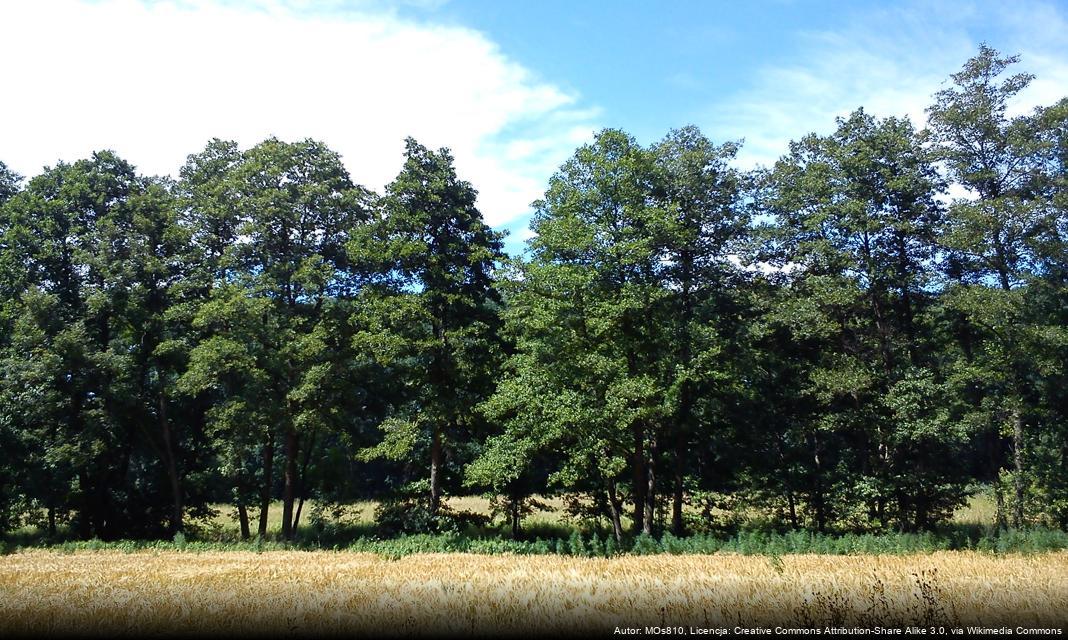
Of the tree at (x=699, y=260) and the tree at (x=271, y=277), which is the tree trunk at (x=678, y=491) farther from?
the tree at (x=271, y=277)

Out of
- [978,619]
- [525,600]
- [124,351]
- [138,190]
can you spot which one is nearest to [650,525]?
[525,600]

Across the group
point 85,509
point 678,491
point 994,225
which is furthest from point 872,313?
point 85,509

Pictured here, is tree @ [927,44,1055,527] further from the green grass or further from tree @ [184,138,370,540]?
tree @ [184,138,370,540]

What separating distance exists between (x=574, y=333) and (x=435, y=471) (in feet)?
29.5

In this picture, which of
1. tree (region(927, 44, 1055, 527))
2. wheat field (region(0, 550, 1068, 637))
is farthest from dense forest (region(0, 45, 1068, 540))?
wheat field (region(0, 550, 1068, 637))

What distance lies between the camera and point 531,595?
11.8 m

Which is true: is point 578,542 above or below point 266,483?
below

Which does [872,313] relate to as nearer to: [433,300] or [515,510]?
[515,510]

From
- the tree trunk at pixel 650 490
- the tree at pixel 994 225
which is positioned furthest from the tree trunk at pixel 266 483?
the tree at pixel 994 225

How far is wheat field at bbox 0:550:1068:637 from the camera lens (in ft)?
31.1

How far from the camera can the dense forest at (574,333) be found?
25062 millimetres

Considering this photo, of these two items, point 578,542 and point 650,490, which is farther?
point 650,490

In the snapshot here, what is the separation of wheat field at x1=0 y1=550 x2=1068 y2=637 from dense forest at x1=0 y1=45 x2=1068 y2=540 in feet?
27.7

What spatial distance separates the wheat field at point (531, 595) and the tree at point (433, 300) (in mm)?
10532
